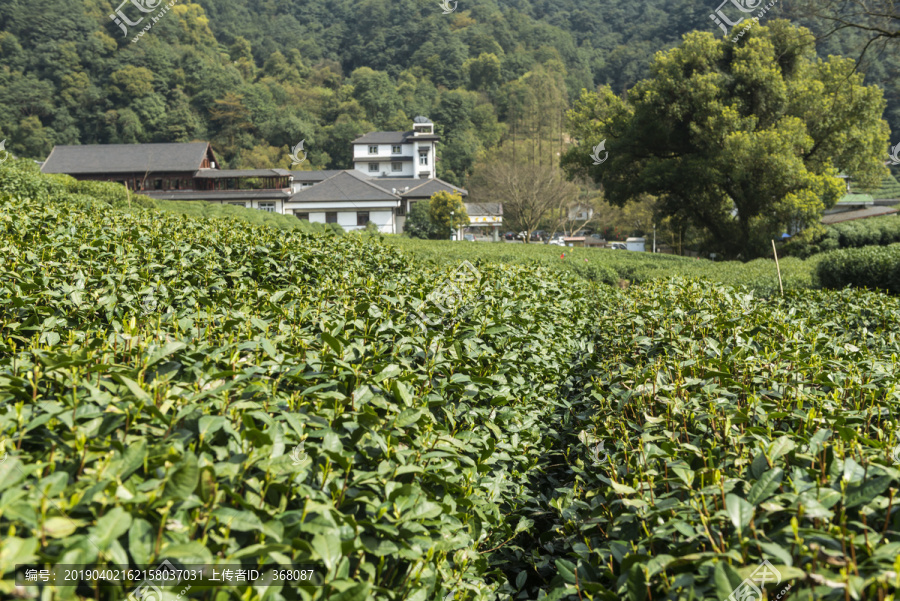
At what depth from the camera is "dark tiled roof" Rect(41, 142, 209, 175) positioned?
143 ft

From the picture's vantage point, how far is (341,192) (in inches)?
1709

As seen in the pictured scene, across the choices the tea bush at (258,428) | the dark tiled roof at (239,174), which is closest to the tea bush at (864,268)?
the tea bush at (258,428)

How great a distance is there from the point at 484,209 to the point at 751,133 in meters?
35.0

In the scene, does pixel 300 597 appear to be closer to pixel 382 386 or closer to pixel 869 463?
pixel 382 386

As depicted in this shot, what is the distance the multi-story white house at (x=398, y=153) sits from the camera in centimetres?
6650

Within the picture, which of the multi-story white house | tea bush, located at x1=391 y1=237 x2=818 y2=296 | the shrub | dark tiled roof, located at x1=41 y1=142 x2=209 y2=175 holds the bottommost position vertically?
tea bush, located at x1=391 y1=237 x2=818 y2=296

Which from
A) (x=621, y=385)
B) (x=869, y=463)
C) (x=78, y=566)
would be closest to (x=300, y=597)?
(x=78, y=566)

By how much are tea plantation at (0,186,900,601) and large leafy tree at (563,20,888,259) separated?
18929 mm

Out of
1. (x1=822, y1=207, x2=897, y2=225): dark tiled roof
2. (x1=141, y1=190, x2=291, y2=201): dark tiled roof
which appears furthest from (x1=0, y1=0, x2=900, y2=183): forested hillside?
(x1=141, y1=190, x2=291, y2=201): dark tiled roof

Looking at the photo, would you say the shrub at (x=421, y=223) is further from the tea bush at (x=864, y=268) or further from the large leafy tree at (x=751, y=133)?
the tea bush at (x=864, y=268)

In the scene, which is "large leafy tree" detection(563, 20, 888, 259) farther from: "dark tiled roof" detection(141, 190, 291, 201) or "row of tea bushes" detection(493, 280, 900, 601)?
"dark tiled roof" detection(141, 190, 291, 201)

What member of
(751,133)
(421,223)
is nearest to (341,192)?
(421,223)

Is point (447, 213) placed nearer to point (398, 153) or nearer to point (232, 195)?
point (232, 195)

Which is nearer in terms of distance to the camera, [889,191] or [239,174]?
[239,174]
